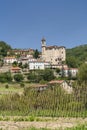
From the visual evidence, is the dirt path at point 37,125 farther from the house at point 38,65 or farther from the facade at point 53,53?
the facade at point 53,53

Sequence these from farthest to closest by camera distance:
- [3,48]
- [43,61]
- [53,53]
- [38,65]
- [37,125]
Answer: [3,48] → [53,53] → [43,61] → [38,65] → [37,125]

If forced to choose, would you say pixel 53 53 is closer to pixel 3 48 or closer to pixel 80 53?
pixel 80 53

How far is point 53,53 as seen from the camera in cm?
11925

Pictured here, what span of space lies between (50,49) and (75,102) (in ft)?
361

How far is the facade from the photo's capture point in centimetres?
11838

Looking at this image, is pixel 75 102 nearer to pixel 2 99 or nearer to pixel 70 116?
pixel 70 116

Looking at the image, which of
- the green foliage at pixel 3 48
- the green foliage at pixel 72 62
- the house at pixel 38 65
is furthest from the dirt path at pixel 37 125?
the green foliage at pixel 3 48

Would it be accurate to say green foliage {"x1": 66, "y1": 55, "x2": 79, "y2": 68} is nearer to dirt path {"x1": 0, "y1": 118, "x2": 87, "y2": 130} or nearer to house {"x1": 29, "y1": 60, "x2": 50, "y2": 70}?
house {"x1": 29, "y1": 60, "x2": 50, "y2": 70}

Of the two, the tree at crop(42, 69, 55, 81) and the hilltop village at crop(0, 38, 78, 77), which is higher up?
the hilltop village at crop(0, 38, 78, 77)

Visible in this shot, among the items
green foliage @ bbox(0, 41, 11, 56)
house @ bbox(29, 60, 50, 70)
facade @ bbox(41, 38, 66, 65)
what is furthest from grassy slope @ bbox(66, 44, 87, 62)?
green foliage @ bbox(0, 41, 11, 56)

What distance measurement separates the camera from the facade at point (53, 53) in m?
118

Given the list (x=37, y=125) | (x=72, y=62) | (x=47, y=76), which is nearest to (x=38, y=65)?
(x=72, y=62)

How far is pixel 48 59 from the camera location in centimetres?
11925

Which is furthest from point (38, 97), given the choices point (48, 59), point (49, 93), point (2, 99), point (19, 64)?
point (48, 59)
